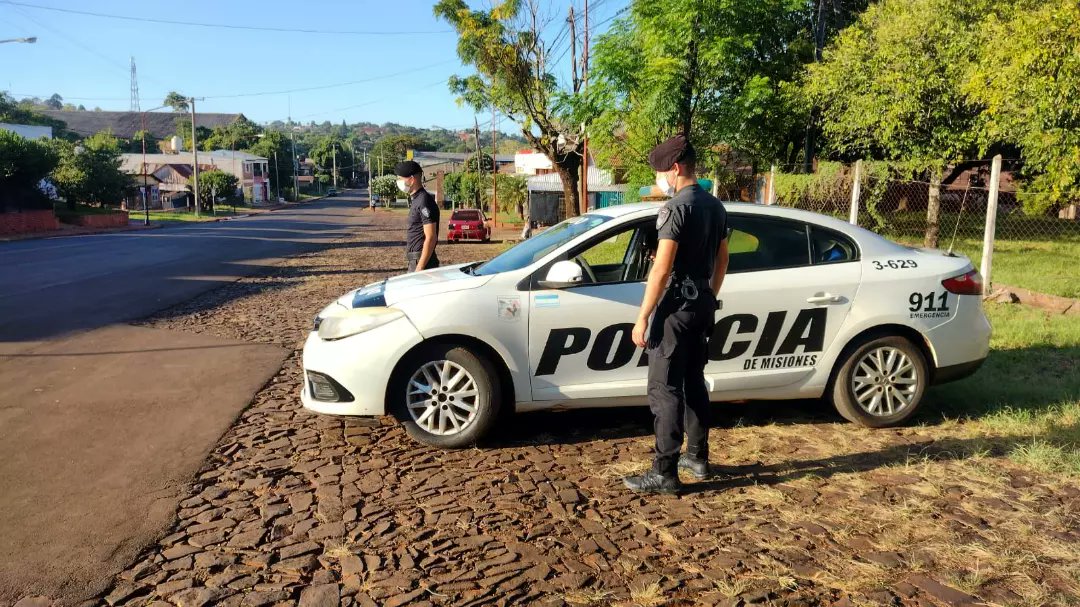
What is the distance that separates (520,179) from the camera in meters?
51.6

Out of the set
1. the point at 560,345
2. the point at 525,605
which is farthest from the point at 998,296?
the point at 525,605

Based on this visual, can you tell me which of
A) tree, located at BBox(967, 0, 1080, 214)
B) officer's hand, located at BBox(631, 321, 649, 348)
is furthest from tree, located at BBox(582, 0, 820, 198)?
officer's hand, located at BBox(631, 321, 649, 348)

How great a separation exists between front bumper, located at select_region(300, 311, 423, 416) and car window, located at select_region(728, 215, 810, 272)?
217 cm

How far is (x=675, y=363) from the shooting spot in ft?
13.2

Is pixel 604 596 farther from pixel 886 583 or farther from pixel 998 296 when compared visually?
pixel 998 296

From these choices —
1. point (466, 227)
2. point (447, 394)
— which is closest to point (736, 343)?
→ point (447, 394)

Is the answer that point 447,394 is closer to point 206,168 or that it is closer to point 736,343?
point 736,343

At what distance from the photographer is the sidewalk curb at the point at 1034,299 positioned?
929 cm

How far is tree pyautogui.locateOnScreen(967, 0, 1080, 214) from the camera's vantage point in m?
10.2

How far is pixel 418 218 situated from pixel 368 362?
2.75 m

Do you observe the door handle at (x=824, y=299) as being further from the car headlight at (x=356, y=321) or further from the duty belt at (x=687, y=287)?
the car headlight at (x=356, y=321)

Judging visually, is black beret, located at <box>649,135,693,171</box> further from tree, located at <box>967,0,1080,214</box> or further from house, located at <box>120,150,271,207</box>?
house, located at <box>120,150,271,207</box>

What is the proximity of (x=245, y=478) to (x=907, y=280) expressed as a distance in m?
4.34

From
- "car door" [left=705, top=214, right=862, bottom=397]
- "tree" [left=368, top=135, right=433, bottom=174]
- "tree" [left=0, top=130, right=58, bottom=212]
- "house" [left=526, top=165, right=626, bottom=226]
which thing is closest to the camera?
"car door" [left=705, top=214, right=862, bottom=397]
